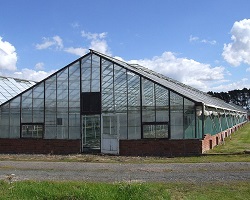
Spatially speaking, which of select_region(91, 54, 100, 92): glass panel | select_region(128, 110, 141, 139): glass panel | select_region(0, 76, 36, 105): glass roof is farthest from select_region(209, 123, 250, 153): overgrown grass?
select_region(0, 76, 36, 105): glass roof

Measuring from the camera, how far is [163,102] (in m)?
22.9

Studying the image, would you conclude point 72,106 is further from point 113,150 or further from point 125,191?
point 125,191

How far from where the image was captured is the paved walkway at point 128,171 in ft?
46.7

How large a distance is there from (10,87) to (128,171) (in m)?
24.1

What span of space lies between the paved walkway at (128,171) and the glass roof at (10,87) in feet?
52.0

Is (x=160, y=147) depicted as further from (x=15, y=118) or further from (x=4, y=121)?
(x=4, y=121)

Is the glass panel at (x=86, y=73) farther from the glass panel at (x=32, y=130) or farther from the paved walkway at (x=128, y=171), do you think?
the paved walkway at (x=128, y=171)

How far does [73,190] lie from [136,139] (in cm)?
1197

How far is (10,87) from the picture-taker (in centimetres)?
3703

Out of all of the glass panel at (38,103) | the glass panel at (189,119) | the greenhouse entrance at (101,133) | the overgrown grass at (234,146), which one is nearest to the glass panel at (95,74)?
the greenhouse entrance at (101,133)

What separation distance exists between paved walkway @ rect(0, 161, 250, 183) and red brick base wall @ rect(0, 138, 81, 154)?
536cm

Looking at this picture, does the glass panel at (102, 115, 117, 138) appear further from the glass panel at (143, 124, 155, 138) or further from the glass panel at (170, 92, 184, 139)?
the glass panel at (170, 92, 184, 139)

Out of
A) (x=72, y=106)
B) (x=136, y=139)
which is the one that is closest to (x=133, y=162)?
(x=136, y=139)

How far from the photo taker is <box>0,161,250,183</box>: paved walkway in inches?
560
